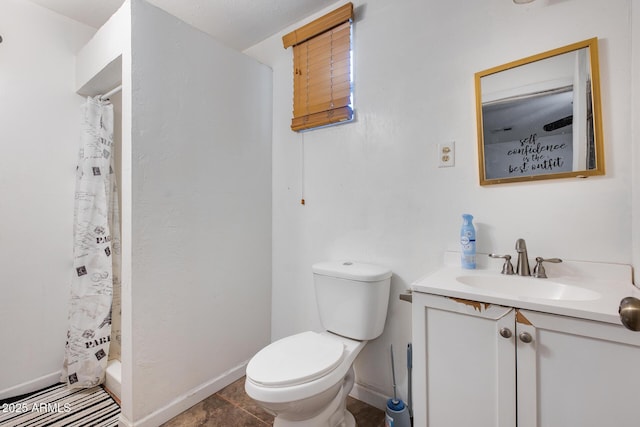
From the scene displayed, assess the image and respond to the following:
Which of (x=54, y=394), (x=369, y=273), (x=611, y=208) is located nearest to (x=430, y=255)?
(x=369, y=273)

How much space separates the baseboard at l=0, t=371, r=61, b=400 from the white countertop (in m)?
2.29

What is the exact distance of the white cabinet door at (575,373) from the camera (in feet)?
2.23

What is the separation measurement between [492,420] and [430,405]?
0.61ft

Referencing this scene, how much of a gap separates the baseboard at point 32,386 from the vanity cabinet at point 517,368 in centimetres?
219

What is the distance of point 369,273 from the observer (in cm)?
136

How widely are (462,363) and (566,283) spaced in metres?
0.48

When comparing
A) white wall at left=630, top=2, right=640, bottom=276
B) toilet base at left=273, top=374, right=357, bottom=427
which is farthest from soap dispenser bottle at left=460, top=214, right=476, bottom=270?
toilet base at left=273, top=374, right=357, bottom=427

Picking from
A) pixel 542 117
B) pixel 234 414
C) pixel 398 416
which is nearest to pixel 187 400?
pixel 234 414

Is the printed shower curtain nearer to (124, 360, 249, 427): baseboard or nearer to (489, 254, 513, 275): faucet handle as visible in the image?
(124, 360, 249, 427): baseboard

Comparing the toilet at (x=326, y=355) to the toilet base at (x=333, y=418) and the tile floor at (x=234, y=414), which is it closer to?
the toilet base at (x=333, y=418)

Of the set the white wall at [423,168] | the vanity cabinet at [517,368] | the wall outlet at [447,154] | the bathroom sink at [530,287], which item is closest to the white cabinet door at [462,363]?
the vanity cabinet at [517,368]

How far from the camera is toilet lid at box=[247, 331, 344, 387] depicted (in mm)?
1047

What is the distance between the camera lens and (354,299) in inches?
54.0

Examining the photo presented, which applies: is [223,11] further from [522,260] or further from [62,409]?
[62,409]
